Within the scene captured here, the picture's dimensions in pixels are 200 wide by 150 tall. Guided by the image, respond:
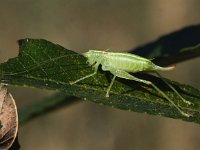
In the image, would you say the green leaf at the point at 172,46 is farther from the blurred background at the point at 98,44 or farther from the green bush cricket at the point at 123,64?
the blurred background at the point at 98,44

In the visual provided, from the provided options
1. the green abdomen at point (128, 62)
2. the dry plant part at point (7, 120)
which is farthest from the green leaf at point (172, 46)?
the dry plant part at point (7, 120)

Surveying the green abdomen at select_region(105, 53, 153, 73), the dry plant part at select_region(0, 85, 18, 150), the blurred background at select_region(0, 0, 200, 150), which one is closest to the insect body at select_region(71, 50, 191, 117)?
the green abdomen at select_region(105, 53, 153, 73)

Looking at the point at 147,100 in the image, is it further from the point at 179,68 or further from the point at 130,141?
the point at 179,68

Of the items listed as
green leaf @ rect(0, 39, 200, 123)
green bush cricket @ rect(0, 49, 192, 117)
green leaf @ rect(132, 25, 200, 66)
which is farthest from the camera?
green bush cricket @ rect(0, 49, 192, 117)

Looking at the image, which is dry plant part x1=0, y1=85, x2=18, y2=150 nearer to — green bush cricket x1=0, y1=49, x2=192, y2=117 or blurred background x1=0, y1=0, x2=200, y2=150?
green bush cricket x1=0, y1=49, x2=192, y2=117

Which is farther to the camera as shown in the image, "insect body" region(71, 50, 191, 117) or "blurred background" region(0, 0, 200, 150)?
"blurred background" region(0, 0, 200, 150)

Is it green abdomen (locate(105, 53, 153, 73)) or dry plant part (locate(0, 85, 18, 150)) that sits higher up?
green abdomen (locate(105, 53, 153, 73))

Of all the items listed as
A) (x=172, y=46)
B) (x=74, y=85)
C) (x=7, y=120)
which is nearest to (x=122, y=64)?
(x=172, y=46)

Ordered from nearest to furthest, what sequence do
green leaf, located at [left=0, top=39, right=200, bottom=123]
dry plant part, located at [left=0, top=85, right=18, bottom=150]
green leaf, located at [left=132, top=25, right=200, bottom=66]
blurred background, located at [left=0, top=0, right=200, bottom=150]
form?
dry plant part, located at [left=0, top=85, right=18, bottom=150] < green leaf, located at [left=0, top=39, right=200, bottom=123] < green leaf, located at [left=132, top=25, right=200, bottom=66] < blurred background, located at [left=0, top=0, right=200, bottom=150]
